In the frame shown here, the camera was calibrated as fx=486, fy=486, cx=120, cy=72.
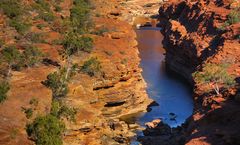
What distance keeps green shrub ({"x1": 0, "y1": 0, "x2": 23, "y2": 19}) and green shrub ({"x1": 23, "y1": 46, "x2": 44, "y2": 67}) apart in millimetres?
13610

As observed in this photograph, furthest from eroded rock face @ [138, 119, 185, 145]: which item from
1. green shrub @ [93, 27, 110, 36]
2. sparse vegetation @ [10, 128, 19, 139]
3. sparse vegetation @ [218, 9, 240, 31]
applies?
green shrub @ [93, 27, 110, 36]

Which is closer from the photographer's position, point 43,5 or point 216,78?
point 216,78

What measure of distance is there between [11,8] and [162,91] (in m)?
22.1

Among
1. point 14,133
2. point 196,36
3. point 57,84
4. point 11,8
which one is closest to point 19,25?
point 11,8

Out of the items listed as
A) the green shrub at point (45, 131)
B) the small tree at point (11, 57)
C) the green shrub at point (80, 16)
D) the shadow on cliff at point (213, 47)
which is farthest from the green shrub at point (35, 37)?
the green shrub at point (45, 131)

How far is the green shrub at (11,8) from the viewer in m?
61.9

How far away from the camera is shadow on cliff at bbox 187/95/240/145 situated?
29531 mm

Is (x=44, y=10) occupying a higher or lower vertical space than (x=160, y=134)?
higher

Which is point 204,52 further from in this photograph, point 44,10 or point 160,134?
point 44,10

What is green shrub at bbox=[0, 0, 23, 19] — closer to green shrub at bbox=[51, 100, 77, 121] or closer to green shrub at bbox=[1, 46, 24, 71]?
green shrub at bbox=[1, 46, 24, 71]

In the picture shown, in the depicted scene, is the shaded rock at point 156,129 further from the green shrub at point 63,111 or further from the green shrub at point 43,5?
the green shrub at point 43,5

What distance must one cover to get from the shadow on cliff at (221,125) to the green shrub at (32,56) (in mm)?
18462

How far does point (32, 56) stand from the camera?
48.4 metres

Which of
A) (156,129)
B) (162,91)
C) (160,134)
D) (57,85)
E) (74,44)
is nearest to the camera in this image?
(57,85)
